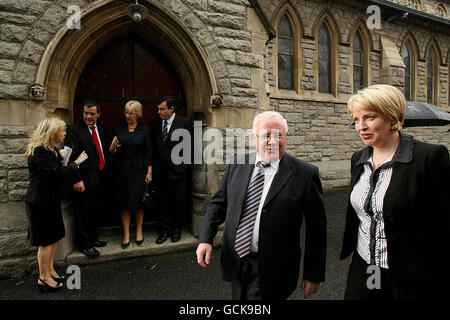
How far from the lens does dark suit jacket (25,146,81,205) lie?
2.66 m

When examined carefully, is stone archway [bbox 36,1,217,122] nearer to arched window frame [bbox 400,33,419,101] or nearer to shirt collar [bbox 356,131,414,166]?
shirt collar [bbox 356,131,414,166]

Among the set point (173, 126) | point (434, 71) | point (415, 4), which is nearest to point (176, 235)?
point (173, 126)

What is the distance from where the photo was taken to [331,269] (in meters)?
3.34

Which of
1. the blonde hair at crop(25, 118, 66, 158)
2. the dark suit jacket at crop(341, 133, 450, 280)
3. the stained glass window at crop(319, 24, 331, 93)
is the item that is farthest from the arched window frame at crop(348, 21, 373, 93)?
the blonde hair at crop(25, 118, 66, 158)

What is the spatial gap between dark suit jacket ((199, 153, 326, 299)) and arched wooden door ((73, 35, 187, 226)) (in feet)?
9.67

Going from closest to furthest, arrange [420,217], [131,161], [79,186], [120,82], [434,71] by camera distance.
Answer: [420,217]
[79,186]
[131,161]
[120,82]
[434,71]

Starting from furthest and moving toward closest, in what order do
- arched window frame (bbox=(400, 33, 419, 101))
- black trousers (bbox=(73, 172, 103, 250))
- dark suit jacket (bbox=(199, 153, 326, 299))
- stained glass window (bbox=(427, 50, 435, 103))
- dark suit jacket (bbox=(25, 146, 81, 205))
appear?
stained glass window (bbox=(427, 50, 435, 103)) → arched window frame (bbox=(400, 33, 419, 101)) → black trousers (bbox=(73, 172, 103, 250)) → dark suit jacket (bbox=(25, 146, 81, 205)) → dark suit jacket (bbox=(199, 153, 326, 299))

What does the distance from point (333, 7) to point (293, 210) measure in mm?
8876

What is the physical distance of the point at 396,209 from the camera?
4.50 feet

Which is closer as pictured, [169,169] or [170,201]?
[169,169]

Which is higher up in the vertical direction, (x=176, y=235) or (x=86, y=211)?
(x=86, y=211)

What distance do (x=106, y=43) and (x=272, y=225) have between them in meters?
3.83

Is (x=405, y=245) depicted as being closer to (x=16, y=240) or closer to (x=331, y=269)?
(x=331, y=269)

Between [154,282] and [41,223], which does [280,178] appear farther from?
[41,223]
